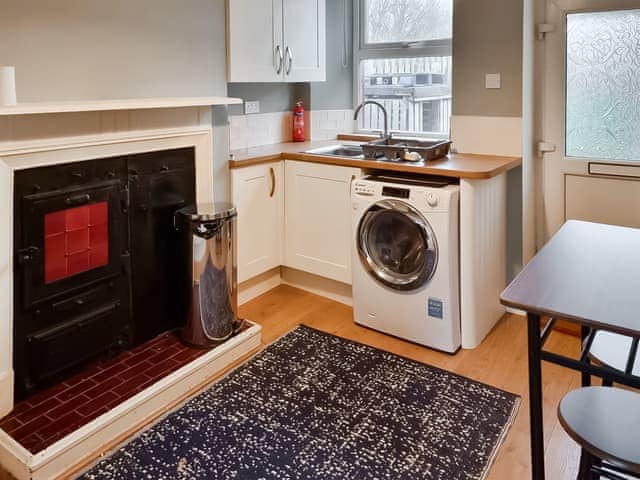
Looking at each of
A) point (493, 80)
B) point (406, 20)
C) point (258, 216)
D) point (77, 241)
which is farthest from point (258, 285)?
point (406, 20)

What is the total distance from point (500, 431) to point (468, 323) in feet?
2.36

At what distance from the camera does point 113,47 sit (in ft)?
8.16

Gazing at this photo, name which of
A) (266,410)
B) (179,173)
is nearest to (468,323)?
(266,410)

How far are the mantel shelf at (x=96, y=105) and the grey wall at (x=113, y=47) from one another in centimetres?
10

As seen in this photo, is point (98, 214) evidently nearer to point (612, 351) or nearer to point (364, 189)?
point (364, 189)

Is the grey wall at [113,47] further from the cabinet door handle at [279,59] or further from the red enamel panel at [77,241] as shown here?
the red enamel panel at [77,241]

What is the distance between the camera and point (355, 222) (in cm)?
299

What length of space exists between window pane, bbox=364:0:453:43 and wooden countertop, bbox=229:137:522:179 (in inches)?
40.2

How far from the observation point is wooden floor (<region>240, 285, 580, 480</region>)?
203 cm

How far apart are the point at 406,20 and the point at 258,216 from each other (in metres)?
1.83

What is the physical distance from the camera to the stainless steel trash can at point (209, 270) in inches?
105

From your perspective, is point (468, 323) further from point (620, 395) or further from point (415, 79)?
point (415, 79)

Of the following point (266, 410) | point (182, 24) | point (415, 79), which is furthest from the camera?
point (415, 79)

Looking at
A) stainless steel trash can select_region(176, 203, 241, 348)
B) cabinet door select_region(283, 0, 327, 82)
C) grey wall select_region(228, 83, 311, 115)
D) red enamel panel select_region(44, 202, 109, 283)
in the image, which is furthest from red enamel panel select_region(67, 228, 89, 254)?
cabinet door select_region(283, 0, 327, 82)
